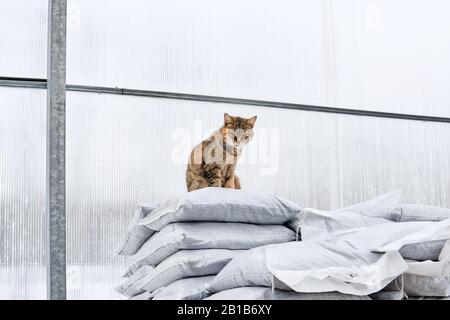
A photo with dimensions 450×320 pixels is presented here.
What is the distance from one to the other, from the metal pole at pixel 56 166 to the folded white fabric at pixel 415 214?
112 cm

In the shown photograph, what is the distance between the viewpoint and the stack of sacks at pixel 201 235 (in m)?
1.76

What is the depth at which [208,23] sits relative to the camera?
2939 millimetres

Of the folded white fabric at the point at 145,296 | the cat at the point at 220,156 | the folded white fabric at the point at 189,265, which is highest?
the cat at the point at 220,156

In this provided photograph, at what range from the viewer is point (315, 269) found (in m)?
1.46

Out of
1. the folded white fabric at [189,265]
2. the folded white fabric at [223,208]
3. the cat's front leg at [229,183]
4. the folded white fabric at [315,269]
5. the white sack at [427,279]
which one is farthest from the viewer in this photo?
the cat's front leg at [229,183]

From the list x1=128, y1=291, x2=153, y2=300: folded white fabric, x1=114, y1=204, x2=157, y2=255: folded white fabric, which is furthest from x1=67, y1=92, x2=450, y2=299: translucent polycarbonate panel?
x1=128, y1=291, x2=153, y2=300: folded white fabric

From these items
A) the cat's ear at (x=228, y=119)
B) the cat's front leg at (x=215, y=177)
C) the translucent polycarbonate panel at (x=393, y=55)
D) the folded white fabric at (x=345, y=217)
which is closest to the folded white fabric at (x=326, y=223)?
the folded white fabric at (x=345, y=217)

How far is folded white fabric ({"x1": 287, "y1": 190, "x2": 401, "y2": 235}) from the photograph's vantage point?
189 cm

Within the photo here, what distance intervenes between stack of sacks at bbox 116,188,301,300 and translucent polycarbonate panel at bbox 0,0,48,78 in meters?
0.92

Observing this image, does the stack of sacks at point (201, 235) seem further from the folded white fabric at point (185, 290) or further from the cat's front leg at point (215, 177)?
the cat's front leg at point (215, 177)

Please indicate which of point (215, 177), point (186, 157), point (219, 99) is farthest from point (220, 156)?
point (219, 99)

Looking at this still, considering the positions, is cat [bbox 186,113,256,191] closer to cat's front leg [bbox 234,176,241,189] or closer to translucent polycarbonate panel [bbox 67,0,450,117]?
cat's front leg [bbox 234,176,241,189]

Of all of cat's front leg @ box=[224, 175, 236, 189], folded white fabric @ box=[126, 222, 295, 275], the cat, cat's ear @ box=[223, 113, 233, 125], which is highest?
cat's ear @ box=[223, 113, 233, 125]

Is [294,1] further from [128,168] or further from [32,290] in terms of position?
[32,290]
